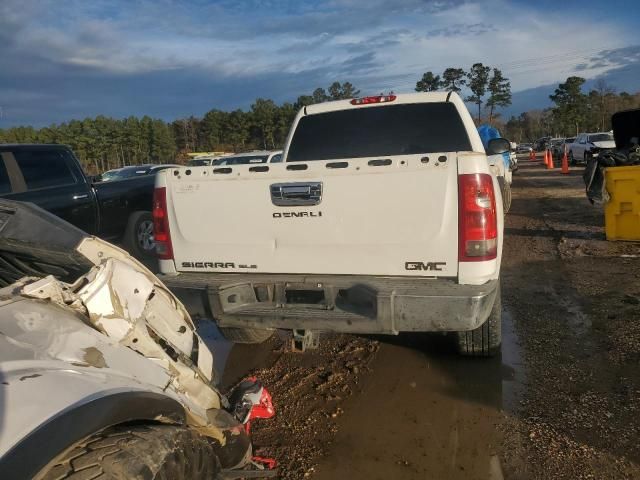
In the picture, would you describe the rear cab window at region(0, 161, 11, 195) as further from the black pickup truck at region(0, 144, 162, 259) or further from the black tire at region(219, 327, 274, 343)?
the black tire at region(219, 327, 274, 343)

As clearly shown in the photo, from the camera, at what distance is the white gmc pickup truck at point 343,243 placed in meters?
3.23

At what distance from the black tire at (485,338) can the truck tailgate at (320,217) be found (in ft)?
3.05

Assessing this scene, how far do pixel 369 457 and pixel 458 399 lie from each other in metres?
0.93

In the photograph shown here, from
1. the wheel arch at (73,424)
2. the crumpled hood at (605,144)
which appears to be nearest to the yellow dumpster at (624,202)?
the wheel arch at (73,424)

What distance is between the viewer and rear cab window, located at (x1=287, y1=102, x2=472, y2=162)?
→ 4.91 m

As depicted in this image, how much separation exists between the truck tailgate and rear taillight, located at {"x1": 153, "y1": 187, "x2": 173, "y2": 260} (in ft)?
0.15

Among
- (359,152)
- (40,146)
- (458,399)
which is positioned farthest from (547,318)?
(40,146)

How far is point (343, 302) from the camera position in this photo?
11.5ft

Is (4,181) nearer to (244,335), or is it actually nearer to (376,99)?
(244,335)

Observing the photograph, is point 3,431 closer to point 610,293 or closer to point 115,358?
point 115,358

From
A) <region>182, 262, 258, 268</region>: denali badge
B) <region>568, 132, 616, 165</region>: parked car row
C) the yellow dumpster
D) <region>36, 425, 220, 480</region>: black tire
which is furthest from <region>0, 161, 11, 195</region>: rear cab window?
<region>568, 132, 616, 165</region>: parked car row

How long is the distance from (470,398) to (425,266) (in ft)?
3.58

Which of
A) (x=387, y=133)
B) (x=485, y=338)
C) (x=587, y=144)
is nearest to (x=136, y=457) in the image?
(x=485, y=338)

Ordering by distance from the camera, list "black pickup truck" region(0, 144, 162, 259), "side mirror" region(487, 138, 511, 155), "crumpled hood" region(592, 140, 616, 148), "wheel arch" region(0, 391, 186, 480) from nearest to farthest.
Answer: "wheel arch" region(0, 391, 186, 480), "side mirror" region(487, 138, 511, 155), "black pickup truck" region(0, 144, 162, 259), "crumpled hood" region(592, 140, 616, 148)
